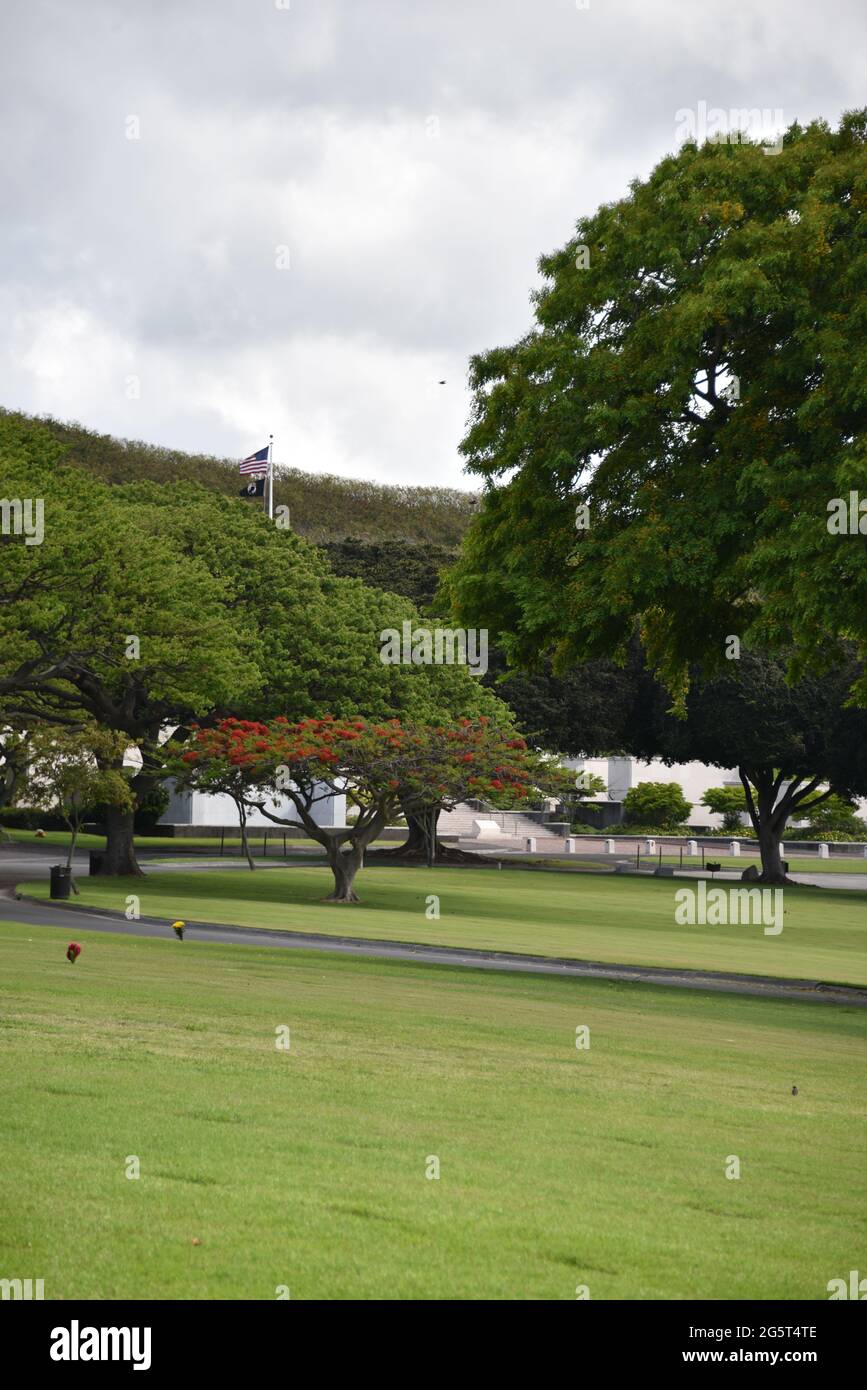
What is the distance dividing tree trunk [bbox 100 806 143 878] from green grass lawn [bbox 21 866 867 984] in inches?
35.0

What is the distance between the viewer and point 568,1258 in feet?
21.1

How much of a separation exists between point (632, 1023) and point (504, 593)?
313 inches

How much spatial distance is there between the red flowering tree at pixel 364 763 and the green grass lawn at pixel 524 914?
3.14 meters

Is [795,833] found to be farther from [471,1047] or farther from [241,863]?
[471,1047]

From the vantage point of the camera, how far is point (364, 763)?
137ft

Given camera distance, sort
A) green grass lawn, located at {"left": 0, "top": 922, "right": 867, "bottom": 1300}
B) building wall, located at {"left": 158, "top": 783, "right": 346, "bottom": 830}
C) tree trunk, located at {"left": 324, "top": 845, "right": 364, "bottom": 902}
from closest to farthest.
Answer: green grass lawn, located at {"left": 0, "top": 922, "right": 867, "bottom": 1300}
tree trunk, located at {"left": 324, "top": 845, "right": 364, "bottom": 902}
building wall, located at {"left": 158, "top": 783, "right": 346, "bottom": 830}

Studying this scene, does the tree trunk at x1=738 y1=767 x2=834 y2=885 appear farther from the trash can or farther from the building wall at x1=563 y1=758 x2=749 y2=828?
the building wall at x1=563 y1=758 x2=749 y2=828

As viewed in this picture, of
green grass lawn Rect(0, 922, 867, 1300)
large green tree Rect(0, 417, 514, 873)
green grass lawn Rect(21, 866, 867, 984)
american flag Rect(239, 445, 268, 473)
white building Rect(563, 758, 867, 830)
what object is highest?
american flag Rect(239, 445, 268, 473)

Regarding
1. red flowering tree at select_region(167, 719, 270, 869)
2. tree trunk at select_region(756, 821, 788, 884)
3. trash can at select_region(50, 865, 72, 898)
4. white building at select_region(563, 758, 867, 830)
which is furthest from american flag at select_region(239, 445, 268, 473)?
white building at select_region(563, 758, 867, 830)

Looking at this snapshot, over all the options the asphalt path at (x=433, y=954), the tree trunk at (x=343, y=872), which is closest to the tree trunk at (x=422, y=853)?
the tree trunk at (x=343, y=872)

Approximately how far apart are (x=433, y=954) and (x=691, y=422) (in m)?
12.4

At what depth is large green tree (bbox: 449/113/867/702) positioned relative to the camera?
64.8ft

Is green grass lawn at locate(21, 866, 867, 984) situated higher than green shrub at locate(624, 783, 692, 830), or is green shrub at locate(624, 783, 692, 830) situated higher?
green shrub at locate(624, 783, 692, 830)

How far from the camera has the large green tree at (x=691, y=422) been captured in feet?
64.8
